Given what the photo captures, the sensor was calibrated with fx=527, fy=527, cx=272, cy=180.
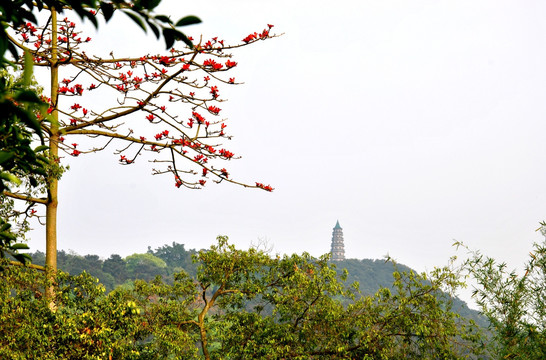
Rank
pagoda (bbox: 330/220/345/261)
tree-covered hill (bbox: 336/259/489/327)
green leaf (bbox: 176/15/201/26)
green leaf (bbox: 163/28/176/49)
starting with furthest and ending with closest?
1. pagoda (bbox: 330/220/345/261)
2. tree-covered hill (bbox: 336/259/489/327)
3. green leaf (bbox: 163/28/176/49)
4. green leaf (bbox: 176/15/201/26)

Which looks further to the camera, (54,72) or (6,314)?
(54,72)

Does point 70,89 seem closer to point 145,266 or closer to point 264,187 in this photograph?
point 264,187

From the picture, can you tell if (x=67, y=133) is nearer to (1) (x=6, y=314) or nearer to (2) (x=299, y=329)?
(1) (x=6, y=314)

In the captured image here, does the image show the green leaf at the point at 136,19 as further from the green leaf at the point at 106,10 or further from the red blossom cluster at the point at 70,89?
the red blossom cluster at the point at 70,89

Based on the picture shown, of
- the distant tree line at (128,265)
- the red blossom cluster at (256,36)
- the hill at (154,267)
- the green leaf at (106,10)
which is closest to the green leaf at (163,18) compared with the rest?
the green leaf at (106,10)

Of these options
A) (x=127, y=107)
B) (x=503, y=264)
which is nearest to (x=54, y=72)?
(x=127, y=107)

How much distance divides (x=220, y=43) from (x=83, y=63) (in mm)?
2447

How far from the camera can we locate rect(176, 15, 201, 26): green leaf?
1.79 metres

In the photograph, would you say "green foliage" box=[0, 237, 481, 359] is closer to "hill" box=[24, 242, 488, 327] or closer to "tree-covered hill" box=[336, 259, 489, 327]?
"hill" box=[24, 242, 488, 327]

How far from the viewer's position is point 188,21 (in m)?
1.82

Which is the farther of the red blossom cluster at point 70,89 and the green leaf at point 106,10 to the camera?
the red blossom cluster at point 70,89

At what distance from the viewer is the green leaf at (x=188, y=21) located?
1793 mm

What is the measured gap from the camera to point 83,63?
8320 mm

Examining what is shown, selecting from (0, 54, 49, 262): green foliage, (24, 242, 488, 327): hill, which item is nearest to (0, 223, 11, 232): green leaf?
(0, 54, 49, 262): green foliage
